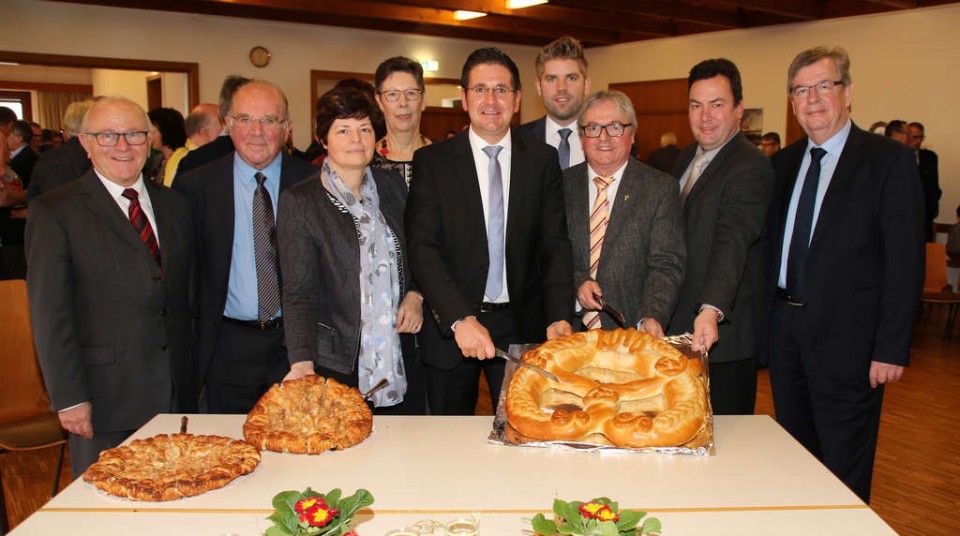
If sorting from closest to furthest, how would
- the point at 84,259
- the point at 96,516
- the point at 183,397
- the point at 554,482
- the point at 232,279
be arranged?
the point at 96,516, the point at 554,482, the point at 84,259, the point at 183,397, the point at 232,279

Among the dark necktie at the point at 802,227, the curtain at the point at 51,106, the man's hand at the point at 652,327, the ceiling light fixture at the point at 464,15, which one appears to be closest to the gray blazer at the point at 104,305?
the man's hand at the point at 652,327

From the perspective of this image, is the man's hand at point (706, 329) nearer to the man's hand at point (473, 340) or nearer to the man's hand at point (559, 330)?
the man's hand at point (559, 330)

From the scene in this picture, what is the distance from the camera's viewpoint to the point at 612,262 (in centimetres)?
272

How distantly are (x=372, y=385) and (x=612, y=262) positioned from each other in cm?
93

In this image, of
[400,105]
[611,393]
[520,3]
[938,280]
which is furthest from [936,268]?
[611,393]

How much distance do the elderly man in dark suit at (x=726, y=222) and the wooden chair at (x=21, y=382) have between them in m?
2.60

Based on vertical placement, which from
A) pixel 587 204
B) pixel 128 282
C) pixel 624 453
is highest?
pixel 587 204

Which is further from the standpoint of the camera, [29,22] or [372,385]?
[29,22]

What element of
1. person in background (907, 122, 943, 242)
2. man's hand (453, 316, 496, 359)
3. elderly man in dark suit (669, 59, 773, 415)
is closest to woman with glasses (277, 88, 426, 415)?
man's hand (453, 316, 496, 359)

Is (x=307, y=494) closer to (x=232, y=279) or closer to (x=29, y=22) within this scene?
(x=232, y=279)

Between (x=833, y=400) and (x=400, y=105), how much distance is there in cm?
199

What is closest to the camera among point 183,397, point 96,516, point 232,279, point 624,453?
point 96,516

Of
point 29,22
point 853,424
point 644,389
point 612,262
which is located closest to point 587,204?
point 612,262

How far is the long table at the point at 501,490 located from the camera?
5.20 feet
